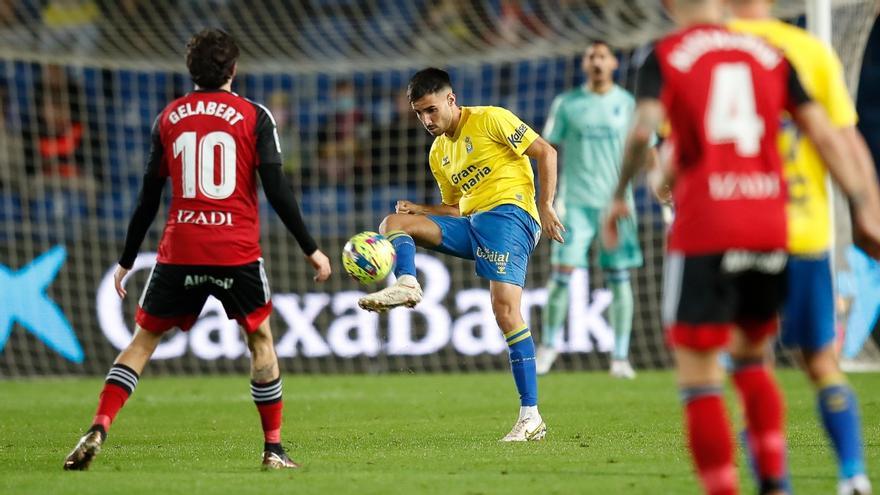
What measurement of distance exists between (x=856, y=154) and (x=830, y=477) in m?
1.44

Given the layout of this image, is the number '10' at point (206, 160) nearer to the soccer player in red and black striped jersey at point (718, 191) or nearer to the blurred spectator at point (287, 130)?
the soccer player in red and black striped jersey at point (718, 191)

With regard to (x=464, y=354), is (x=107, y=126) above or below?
above

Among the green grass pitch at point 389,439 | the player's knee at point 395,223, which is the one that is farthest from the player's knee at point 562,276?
the player's knee at point 395,223

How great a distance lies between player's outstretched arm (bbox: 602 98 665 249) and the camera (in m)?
3.85

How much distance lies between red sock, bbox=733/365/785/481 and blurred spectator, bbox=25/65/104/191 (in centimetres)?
1141

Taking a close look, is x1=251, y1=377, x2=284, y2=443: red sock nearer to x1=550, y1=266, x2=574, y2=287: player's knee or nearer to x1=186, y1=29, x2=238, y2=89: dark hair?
x1=186, y1=29, x2=238, y2=89: dark hair

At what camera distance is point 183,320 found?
571 centimetres

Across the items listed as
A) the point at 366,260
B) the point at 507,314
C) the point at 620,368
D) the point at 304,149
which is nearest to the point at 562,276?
the point at 620,368

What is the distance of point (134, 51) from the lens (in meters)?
15.5

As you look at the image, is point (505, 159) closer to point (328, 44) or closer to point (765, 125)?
point (765, 125)

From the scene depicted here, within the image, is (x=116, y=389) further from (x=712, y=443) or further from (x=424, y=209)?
(x=712, y=443)

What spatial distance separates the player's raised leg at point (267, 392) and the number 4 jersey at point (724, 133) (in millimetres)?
2312

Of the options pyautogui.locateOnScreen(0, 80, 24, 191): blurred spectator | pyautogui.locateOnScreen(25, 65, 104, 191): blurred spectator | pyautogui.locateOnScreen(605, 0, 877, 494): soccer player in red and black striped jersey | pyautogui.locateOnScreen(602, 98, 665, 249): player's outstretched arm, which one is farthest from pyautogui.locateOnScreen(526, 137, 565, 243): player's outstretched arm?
pyautogui.locateOnScreen(0, 80, 24, 191): blurred spectator

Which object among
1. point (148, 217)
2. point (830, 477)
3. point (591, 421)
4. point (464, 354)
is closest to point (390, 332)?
point (464, 354)
